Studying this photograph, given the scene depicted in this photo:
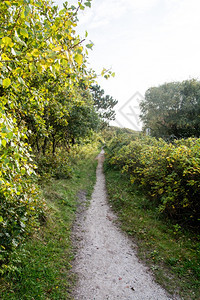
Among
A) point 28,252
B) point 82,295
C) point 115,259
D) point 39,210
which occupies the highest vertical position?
point 39,210

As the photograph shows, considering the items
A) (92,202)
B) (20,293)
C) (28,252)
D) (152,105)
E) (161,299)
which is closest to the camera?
(20,293)

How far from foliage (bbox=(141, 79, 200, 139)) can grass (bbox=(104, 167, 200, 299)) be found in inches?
630

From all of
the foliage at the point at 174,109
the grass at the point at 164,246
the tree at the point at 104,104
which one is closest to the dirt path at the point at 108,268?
Answer: the grass at the point at 164,246

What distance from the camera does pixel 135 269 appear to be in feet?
15.2

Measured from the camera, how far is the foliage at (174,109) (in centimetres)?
2120

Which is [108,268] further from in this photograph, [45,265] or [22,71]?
[22,71]

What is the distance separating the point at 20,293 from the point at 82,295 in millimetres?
1318

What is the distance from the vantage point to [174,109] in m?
22.7

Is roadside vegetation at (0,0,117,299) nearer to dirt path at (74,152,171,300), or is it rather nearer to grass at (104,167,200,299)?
dirt path at (74,152,171,300)

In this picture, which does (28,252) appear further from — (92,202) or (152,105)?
(152,105)

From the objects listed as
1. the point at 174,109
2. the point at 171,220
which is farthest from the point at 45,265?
the point at 174,109

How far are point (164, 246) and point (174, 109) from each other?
2088 cm

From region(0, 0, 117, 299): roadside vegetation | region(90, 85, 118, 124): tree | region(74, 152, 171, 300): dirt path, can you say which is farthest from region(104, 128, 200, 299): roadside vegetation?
region(90, 85, 118, 124): tree

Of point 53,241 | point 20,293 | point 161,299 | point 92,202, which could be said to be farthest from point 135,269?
point 92,202
